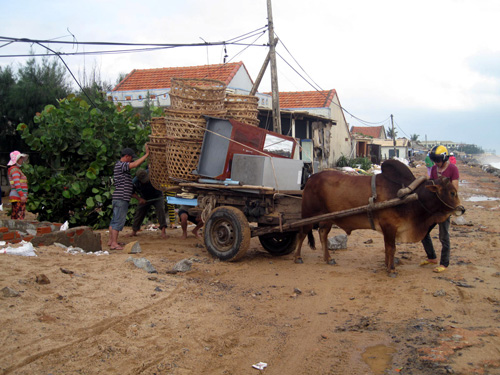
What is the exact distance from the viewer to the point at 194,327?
488 centimetres

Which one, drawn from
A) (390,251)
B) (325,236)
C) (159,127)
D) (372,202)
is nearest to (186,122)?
(159,127)

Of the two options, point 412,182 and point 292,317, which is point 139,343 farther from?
point 412,182

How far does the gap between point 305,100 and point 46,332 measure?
26.4 meters

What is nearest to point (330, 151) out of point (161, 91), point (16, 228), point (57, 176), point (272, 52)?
point (161, 91)

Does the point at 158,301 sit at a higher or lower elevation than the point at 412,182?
lower

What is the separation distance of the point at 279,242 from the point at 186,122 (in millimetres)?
2682

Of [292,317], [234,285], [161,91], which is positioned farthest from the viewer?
[161,91]

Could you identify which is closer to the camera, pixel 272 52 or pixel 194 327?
pixel 194 327

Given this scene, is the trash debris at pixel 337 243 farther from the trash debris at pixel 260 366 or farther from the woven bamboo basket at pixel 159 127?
the trash debris at pixel 260 366

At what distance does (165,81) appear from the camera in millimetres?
22422

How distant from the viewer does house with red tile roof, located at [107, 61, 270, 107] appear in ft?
69.8

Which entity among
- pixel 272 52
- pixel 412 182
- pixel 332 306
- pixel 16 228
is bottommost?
pixel 332 306

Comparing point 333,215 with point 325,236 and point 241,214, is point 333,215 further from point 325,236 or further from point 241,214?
point 241,214

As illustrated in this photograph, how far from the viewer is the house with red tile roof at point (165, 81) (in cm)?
2128
